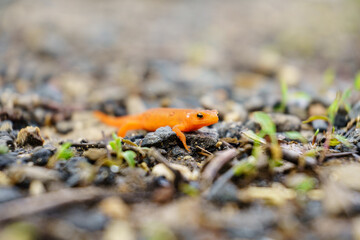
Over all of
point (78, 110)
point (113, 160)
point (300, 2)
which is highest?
point (300, 2)

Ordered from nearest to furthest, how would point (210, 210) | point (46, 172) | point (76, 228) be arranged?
Answer: 1. point (76, 228)
2. point (210, 210)
3. point (46, 172)

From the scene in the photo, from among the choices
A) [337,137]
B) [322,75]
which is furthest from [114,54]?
[337,137]

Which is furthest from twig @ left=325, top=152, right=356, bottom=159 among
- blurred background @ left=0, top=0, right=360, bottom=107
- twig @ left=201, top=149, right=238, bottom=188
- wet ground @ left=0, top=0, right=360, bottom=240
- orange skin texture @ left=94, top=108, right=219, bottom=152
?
blurred background @ left=0, top=0, right=360, bottom=107

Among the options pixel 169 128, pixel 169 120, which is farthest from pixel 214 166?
pixel 169 120

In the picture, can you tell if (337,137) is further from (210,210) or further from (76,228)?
(76,228)

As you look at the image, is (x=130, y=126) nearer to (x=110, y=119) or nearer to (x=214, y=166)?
(x=110, y=119)

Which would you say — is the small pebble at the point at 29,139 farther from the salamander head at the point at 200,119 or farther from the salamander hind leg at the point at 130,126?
the salamander head at the point at 200,119

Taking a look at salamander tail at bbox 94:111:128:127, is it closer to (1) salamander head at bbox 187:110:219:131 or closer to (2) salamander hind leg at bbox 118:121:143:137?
(2) salamander hind leg at bbox 118:121:143:137
